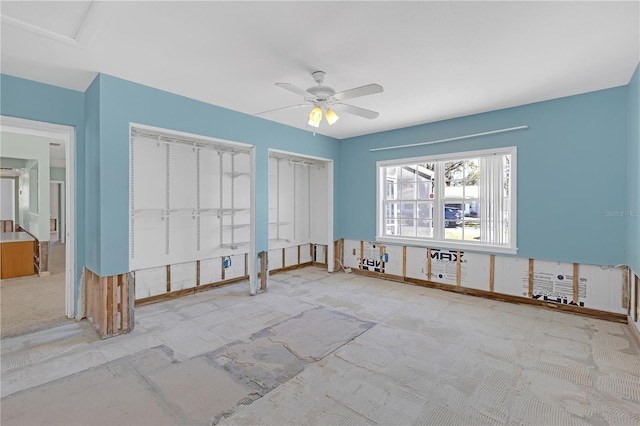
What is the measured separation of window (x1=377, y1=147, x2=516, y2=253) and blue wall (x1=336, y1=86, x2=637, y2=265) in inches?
7.6

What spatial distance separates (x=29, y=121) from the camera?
3146 millimetres

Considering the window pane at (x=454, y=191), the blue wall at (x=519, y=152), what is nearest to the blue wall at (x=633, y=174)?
the blue wall at (x=519, y=152)

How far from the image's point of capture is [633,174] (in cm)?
315

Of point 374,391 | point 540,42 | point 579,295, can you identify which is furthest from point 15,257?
point 579,295

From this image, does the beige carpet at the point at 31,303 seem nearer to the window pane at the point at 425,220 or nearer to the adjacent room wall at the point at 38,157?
the adjacent room wall at the point at 38,157

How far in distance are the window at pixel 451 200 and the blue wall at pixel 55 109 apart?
14.4 feet

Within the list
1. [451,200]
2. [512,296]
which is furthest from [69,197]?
[512,296]

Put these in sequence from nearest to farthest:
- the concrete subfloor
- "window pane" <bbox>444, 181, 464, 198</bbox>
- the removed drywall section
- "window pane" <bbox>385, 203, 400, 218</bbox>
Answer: the concrete subfloor → the removed drywall section → "window pane" <bbox>444, 181, 464, 198</bbox> → "window pane" <bbox>385, 203, 400, 218</bbox>

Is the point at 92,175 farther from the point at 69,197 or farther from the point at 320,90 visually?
the point at 320,90

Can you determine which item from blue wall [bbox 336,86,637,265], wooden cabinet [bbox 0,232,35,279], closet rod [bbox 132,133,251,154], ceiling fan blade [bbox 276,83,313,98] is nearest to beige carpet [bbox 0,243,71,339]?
wooden cabinet [bbox 0,232,35,279]

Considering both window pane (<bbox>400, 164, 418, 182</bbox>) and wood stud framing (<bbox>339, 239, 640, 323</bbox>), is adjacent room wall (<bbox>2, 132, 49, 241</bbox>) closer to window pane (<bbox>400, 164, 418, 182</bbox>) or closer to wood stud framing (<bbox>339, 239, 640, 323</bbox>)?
wood stud framing (<bbox>339, 239, 640, 323</bbox>)

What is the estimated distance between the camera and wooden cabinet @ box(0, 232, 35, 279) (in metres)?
5.34

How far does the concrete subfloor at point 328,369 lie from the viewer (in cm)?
200

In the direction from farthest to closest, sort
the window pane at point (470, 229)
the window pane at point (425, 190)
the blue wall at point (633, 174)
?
the window pane at point (425, 190) → the window pane at point (470, 229) → the blue wall at point (633, 174)
